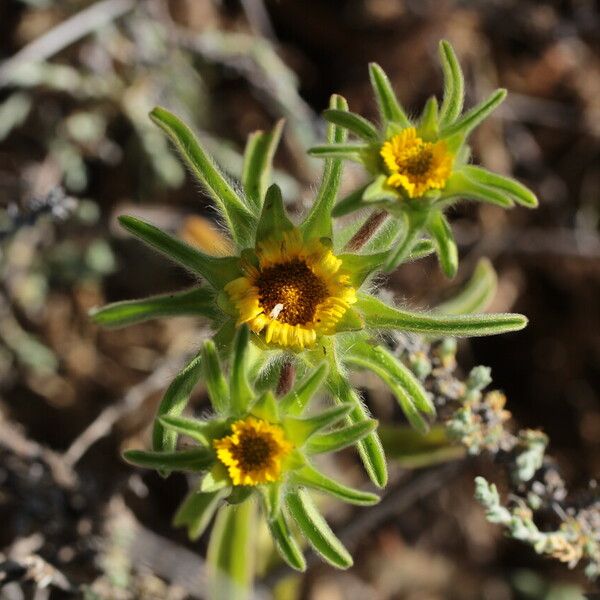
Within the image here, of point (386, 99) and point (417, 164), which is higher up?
point (386, 99)

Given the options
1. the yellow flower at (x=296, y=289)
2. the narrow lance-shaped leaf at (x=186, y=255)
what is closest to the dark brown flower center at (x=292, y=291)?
the yellow flower at (x=296, y=289)

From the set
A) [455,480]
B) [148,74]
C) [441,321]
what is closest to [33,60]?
[148,74]

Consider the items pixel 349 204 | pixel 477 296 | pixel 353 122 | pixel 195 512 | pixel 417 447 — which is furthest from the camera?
pixel 417 447

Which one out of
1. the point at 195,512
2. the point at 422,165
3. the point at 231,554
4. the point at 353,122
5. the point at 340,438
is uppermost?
the point at 353,122

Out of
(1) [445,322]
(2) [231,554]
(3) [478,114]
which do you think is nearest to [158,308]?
(1) [445,322]

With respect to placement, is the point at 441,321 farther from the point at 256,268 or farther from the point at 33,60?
the point at 33,60

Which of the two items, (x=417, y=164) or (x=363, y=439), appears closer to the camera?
(x=417, y=164)

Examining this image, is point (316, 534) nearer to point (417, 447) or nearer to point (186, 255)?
point (186, 255)
